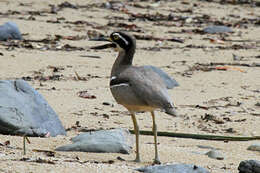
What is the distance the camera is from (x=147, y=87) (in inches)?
185

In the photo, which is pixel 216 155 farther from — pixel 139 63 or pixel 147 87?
pixel 139 63

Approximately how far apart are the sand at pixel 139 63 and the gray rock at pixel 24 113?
0.14m

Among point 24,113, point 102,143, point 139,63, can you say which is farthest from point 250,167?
point 139,63

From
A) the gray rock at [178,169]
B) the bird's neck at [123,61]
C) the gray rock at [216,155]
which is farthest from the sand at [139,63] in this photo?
the bird's neck at [123,61]

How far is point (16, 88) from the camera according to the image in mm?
5844

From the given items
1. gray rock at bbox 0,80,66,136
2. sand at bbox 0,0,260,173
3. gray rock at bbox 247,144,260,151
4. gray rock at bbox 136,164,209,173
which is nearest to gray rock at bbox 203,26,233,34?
sand at bbox 0,0,260,173

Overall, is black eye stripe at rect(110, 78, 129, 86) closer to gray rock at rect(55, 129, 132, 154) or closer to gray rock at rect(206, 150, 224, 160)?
gray rock at rect(55, 129, 132, 154)

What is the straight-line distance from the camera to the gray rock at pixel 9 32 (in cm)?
1078

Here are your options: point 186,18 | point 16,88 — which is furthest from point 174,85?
point 186,18

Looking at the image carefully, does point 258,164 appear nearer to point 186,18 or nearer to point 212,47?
point 212,47

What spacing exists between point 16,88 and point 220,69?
480 centimetres

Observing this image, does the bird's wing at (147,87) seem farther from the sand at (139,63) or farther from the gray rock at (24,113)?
the gray rock at (24,113)

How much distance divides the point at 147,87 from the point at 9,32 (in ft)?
21.8

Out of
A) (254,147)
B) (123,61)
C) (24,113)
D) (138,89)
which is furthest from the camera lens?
(254,147)
